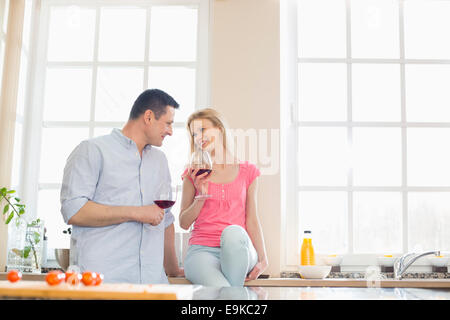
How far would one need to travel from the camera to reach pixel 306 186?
3227 millimetres

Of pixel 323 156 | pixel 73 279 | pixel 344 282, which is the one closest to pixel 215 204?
pixel 344 282

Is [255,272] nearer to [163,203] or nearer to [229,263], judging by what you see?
[229,263]

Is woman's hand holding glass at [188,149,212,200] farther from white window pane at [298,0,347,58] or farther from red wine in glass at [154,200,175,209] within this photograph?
white window pane at [298,0,347,58]

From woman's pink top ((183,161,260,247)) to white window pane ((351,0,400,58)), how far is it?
4.17 ft

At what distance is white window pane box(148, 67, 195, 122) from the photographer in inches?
129

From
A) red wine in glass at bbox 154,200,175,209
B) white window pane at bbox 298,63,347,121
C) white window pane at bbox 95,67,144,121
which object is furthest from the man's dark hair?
white window pane at bbox 298,63,347,121

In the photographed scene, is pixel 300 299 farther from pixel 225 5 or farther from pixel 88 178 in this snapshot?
pixel 225 5

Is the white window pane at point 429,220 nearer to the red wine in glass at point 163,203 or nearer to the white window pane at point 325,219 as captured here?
the white window pane at point 325,219

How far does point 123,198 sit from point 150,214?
0.21 metres

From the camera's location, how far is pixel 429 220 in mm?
3180

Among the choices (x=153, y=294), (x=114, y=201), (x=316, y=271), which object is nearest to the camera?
(x=153, y=294)

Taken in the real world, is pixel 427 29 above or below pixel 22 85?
above

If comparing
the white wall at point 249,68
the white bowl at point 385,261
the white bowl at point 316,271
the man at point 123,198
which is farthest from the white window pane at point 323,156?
the man at point 123,198

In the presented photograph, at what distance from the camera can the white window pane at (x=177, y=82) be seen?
3283 mm
